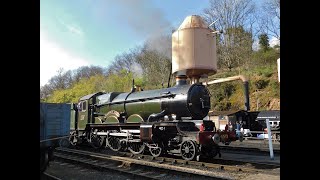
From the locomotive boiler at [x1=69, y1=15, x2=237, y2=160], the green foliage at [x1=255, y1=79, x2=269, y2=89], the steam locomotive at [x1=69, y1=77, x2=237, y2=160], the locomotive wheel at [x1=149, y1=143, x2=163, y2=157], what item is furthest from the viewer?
the green foliage at [x1=255, y1=79, x2=269, y2=89]

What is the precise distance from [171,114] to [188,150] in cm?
182

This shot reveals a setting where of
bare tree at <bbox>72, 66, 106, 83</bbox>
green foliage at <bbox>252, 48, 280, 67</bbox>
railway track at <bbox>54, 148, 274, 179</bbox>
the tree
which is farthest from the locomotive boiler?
bare tree at <bbox>72, 66, 106, 83</bbox>

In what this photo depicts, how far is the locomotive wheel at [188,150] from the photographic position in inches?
380

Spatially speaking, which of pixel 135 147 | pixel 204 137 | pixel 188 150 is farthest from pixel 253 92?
pixel 204 137

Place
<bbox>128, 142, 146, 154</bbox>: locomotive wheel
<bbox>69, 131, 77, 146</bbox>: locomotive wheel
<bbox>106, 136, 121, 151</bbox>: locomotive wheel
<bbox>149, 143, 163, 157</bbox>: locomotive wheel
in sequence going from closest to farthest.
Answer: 1. <bbox>149, 143, 163, 157</bbox>: locomotive wheel
2. <bbox>128, 142, 146, 154</bbox>: locomotive wheel
3. <bbox>106, 136, 121, 151</bbox>: locomotive wheel
4. <bbox>69, 131, 77, 146</bbox>: locomotive wheel

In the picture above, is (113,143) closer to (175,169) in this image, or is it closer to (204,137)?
(204,137)

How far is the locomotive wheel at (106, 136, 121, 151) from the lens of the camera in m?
13.0

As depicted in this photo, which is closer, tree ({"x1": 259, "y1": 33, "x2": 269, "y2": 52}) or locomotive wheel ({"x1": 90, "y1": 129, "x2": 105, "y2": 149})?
locomotive wheel ({"x1": 90, "y1": 129, "x2": 105, "y2": 149})

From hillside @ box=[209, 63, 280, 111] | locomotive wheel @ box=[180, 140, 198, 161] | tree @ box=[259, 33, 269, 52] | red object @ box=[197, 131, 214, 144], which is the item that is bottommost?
locomotive wheel @ box=[180, 140, 198, 161]

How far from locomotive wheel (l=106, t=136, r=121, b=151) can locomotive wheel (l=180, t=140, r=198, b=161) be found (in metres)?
3.68

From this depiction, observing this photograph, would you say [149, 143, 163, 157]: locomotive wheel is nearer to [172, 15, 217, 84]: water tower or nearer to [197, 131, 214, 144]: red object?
[197, 131, 214, 144]: red object

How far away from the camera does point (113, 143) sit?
13.3 meters
